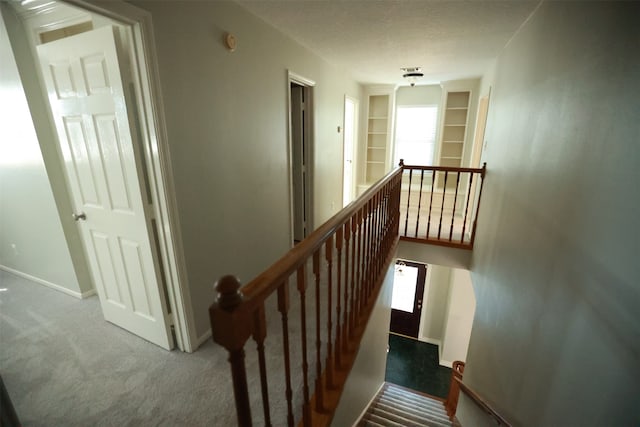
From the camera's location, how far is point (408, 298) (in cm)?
612

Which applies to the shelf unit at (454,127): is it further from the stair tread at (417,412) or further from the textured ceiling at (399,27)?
the stair tread at (417,412)

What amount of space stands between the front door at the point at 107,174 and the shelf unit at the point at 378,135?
188 inches

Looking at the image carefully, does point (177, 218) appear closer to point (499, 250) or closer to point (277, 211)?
point (277, 211)

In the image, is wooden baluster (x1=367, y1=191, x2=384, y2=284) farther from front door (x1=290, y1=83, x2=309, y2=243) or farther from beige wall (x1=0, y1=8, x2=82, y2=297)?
beige wall (x1=0, y1=8, x2=82, y2=297)

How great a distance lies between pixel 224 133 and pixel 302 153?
1.57 metres

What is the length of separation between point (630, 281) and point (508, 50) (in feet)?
9.27

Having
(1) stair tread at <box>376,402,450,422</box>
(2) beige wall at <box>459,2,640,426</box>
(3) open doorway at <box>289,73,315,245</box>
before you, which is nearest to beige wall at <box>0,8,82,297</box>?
(3) open doorway at <box>289,73,315,245</box>

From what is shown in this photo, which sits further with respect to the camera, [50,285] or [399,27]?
[50,285]

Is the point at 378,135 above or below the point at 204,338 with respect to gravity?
above

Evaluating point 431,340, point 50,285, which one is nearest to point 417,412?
point 431,340

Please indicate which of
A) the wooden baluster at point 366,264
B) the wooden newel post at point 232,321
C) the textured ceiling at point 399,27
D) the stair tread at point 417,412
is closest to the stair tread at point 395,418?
the stair tread at point 417,412

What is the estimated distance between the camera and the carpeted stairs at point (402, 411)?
8.55ft

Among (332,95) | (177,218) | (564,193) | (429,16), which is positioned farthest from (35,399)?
(332,95)

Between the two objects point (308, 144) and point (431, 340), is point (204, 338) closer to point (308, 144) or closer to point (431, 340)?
point (308, 144)
